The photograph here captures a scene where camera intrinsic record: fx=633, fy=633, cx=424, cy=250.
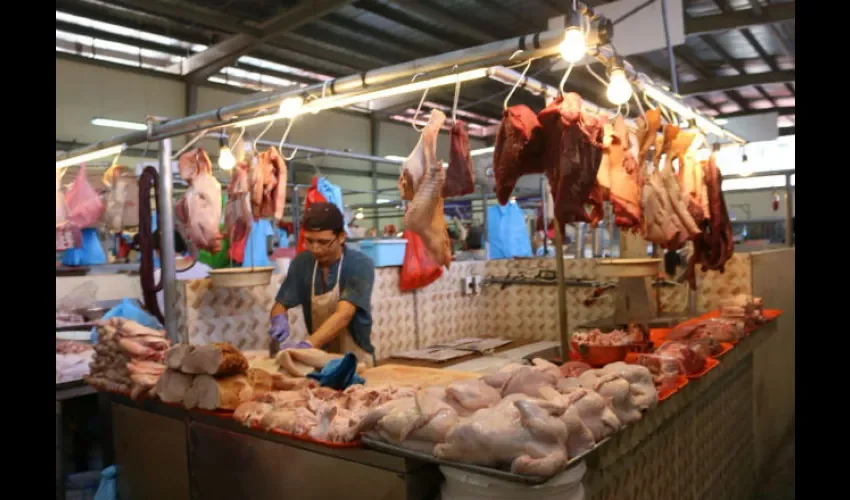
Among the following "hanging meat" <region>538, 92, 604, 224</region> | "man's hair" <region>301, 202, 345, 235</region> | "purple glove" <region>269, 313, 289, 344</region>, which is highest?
"hanging meat" <region>538, 92, 604, 224</region>

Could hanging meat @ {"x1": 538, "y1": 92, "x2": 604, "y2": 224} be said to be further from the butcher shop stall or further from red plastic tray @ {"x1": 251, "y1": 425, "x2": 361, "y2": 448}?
red plastic tray @ {"x1": 251, "y1": 425, "x2": 361, "y2": 448}

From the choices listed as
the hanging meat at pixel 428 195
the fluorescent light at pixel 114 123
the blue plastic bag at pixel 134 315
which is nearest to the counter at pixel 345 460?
the hanging meat at pixel 428 195

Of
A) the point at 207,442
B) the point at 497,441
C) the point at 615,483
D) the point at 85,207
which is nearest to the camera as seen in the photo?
the point at 497,441

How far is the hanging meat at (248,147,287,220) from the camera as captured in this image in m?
4.82

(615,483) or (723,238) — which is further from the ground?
(723,238)

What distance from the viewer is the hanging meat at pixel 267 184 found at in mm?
4820

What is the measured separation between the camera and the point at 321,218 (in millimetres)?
4246

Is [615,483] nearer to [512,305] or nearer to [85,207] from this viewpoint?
[512,305]

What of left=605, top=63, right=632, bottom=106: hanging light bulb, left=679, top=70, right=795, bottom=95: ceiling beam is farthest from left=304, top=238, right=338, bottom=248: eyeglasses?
left=679, top=70, right=795, bottom=95: ceiling beam

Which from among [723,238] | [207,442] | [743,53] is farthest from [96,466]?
[743,53]

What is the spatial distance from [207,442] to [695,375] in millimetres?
2535

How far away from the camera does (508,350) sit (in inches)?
265

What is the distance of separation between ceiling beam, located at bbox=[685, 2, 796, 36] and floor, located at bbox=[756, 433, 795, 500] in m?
6.12

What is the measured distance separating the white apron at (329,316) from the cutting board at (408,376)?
0.62m
